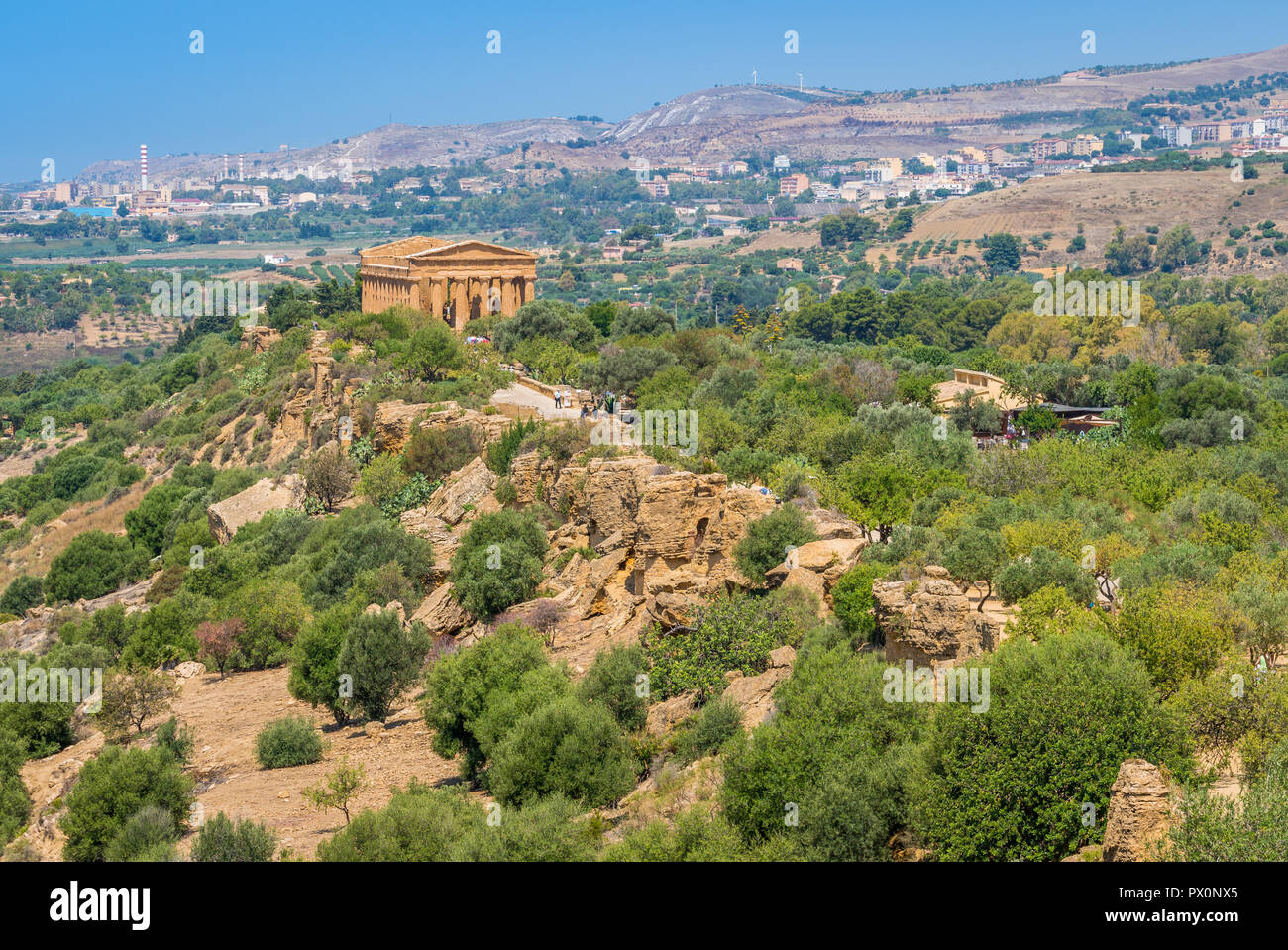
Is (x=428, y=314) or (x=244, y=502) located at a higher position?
(x=428, y=314)

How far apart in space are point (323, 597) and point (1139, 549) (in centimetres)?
1846

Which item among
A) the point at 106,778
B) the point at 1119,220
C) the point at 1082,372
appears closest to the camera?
the point at 106,778

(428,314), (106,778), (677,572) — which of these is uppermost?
(428,314)

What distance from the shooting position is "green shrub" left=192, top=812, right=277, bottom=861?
55.1ft

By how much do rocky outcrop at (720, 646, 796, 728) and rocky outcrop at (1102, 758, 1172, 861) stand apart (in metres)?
6.48

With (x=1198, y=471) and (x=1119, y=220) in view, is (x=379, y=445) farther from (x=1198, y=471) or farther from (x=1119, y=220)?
(x=1119, y=220)

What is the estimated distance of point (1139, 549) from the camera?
26391 mm

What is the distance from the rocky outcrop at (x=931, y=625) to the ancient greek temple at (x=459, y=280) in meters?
45.4

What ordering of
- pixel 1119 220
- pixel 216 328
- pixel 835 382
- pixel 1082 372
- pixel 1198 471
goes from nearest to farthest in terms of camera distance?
pixel 1198 471, pixel 835 382, pixel 1082 372, pixel 216 328, pixel 1119 220

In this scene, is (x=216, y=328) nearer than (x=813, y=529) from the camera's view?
No

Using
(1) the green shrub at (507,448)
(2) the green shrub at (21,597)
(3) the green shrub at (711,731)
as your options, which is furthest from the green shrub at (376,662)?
(2) the green shrub at (21,597)

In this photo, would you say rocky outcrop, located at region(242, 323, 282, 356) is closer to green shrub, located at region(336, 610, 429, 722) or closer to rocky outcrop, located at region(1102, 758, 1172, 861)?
green shrub, located at region(336, 610, 429, 722)

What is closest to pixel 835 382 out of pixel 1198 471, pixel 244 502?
pixel 1198 471

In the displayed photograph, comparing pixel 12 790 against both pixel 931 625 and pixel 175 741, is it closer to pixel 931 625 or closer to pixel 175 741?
pixel 175 741
